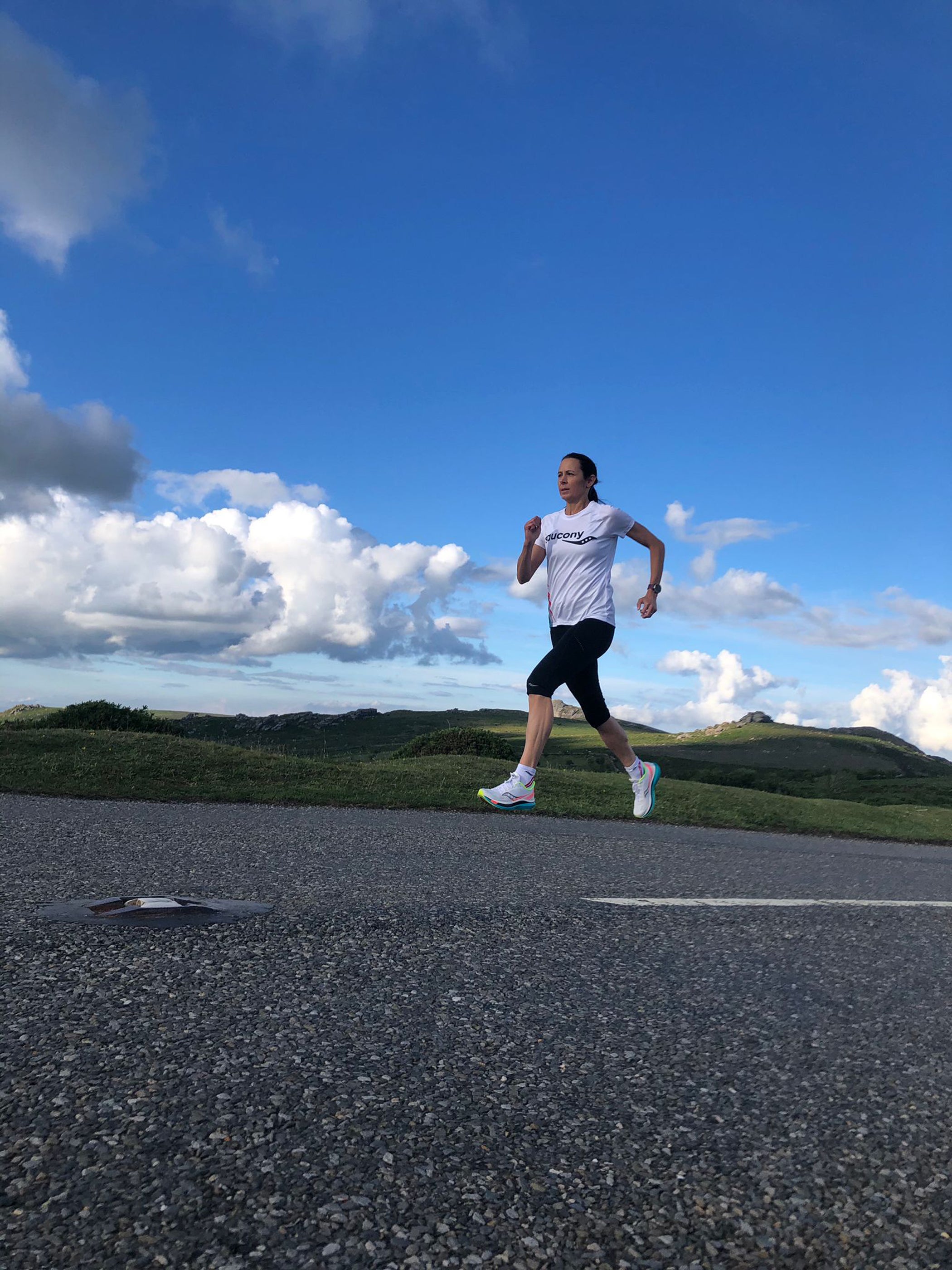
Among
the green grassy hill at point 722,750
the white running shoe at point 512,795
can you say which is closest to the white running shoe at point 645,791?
the white running shoe at point 512,795

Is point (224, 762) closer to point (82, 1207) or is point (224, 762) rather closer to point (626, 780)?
point (626, 780)

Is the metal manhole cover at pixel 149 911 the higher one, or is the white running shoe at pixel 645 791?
the white running shoe at pixel 645 791

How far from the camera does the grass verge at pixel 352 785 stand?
12.5 meters

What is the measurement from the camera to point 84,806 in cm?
956

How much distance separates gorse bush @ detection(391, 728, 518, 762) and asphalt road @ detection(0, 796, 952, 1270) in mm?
15767

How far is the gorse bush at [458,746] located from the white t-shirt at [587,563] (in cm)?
1406

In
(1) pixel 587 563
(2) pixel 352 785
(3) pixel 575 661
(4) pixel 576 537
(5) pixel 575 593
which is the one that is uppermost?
(4) pixel 576 537

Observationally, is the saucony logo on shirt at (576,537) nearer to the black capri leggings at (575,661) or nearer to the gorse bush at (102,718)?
the black capri leggings at (575,661)

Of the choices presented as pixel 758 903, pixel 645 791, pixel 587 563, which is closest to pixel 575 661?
pixel 587 563

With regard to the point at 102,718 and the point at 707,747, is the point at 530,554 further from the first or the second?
the point at 707,747

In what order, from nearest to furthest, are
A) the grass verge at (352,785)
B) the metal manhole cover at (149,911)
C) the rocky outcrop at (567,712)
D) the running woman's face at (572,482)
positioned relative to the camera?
1. the metal manhole cover at (149,911)
2. the running woman's face at (572,482)
3. the grass verge at (352,785)
4. the rocky outcrop at (567,712)

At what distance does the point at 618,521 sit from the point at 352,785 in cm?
845

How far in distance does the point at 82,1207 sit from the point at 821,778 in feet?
127

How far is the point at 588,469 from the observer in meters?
6.92
